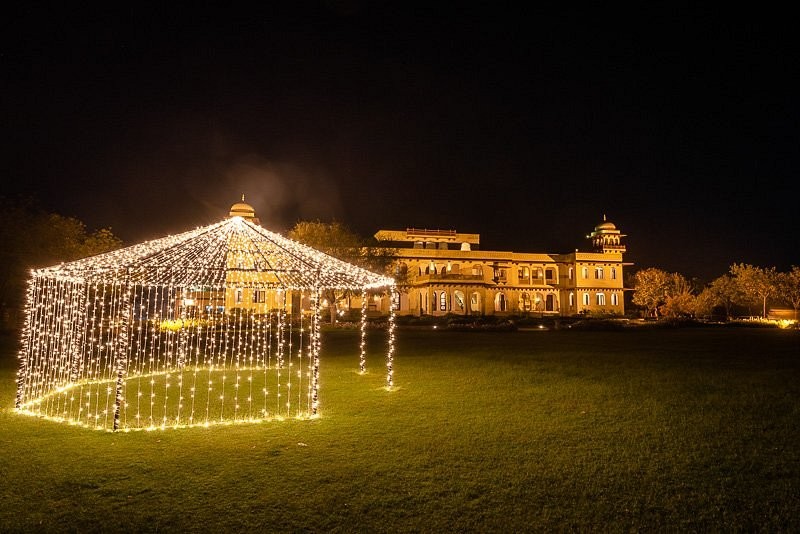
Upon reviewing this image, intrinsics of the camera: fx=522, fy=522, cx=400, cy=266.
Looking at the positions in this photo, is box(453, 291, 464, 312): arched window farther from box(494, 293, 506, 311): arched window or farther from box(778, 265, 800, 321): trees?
box(778, 265, 800, 321): trees

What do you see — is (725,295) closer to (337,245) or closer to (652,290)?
(652,290)

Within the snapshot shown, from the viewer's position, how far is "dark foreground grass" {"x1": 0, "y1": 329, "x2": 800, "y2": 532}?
469 centimetres

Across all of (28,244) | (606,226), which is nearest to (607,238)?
(606,226)

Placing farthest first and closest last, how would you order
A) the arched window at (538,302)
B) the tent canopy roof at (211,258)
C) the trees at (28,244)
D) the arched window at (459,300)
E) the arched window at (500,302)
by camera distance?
1. the arched window at (538,302)
2. the arched window at (500,302)
3. the arched window at (459,300)
4. the trees at (28,244)
5. the tent canopy roof at (211,258)

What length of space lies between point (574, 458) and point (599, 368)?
7885 millimetres

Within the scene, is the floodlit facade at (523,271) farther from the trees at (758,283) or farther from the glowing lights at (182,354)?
the glowing lights at (182,354)

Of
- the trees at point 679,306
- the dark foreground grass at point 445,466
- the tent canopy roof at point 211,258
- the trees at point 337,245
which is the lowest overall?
the dark foreground grass at point 445,466

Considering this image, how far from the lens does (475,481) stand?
5.54m

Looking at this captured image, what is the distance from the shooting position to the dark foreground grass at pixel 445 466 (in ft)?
15.4

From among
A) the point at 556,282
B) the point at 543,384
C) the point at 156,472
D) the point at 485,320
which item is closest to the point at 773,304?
Answer: the point at 556,282

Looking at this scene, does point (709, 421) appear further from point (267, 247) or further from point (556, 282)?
point (556, 282)

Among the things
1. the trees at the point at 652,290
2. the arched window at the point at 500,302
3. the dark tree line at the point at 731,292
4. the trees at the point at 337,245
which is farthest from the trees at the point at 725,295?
the trees at the point at 337,245

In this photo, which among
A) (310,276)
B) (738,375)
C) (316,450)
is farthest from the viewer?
(738,375)

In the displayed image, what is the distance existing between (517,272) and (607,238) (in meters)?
12.8
